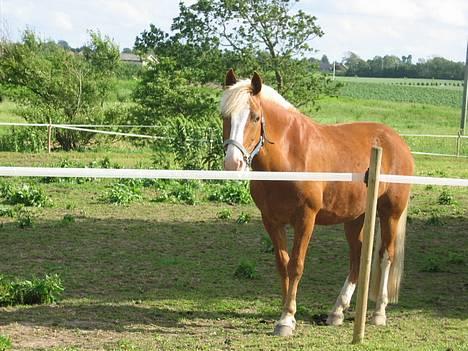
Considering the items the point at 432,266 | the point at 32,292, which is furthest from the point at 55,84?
the point at 32,292

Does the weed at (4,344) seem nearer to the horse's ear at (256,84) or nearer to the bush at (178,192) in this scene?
the horse's ear at (256,84)

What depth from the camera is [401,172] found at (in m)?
7.24

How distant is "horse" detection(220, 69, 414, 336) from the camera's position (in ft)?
19.6

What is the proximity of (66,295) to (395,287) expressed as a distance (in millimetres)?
3317

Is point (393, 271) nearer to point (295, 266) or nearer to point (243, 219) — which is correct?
point (295, 266)

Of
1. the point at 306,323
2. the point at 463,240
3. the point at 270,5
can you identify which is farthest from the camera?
the point at 270,5

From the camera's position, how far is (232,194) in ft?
→ 46.1

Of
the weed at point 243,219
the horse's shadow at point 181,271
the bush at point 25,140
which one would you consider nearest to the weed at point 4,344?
the horse's shadow at point 181,271

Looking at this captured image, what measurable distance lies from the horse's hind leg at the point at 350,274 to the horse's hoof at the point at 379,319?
28 centimetres

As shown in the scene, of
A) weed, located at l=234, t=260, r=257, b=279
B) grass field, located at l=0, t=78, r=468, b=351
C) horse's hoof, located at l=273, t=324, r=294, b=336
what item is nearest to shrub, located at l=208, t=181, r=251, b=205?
grass field, located at l=0, t=78, r=468, b=351

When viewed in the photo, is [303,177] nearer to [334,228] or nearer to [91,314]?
[91,314]

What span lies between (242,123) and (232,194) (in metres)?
8.23

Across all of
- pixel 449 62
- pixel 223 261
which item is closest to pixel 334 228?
pixel 223 261

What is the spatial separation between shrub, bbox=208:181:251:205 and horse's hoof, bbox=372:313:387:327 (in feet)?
23.5
